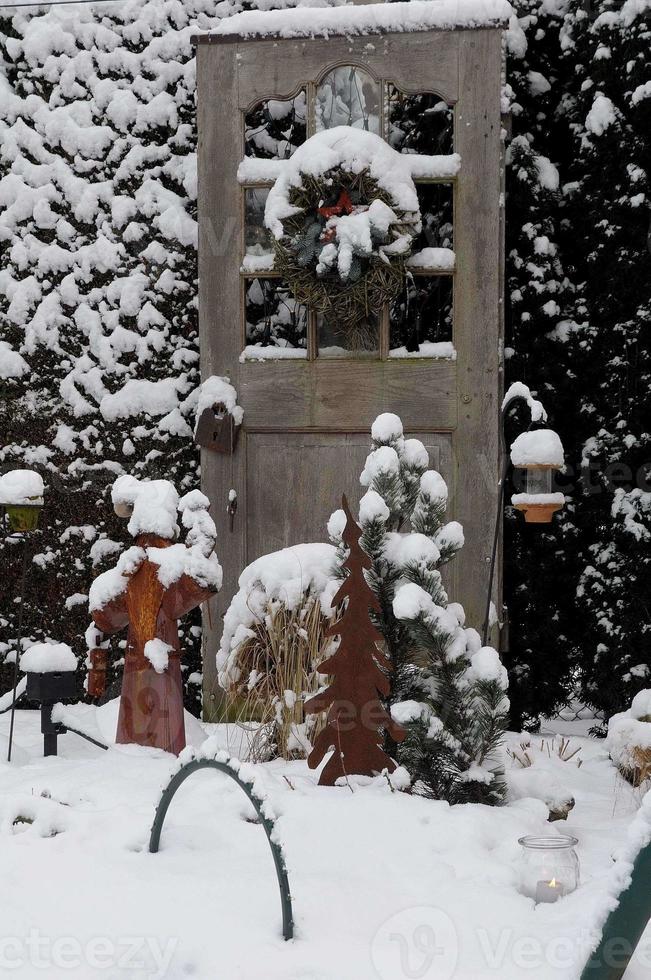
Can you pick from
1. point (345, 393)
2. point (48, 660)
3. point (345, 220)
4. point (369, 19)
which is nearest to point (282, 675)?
point (48, 660)

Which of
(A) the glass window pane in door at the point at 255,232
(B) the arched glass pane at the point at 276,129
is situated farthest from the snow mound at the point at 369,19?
(A) the glass window pane in door at the point at 255,232

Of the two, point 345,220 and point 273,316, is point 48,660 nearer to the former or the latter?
point 273,316

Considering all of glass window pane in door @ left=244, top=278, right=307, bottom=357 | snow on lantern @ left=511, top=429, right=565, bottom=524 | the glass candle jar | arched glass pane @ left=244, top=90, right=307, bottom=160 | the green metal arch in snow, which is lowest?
the glass candle jar

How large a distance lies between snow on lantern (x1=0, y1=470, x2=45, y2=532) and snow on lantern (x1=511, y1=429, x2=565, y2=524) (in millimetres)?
1665

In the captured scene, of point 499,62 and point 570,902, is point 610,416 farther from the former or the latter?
point 570,902

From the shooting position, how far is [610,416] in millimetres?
4488

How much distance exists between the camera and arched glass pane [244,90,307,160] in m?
4.68

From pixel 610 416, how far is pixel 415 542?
1664 mm

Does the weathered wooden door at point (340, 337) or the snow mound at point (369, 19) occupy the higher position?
the snow mound at point (369, 19)

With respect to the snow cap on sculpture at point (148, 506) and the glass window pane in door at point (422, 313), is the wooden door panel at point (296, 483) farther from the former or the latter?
the snow cap on sculpture at point (148, 506)

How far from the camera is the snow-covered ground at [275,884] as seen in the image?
7.09ft

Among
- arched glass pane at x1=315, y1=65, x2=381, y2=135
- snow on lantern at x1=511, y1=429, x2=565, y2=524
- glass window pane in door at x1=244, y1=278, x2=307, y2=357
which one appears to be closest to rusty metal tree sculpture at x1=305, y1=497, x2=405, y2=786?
snow on lantern at x1=511, y1=429, x2=565, y2=524

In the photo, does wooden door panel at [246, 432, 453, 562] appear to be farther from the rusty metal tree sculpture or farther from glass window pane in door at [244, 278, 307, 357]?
the rusty metal tree sculpture

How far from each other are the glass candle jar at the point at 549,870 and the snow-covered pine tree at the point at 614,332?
202 cm
